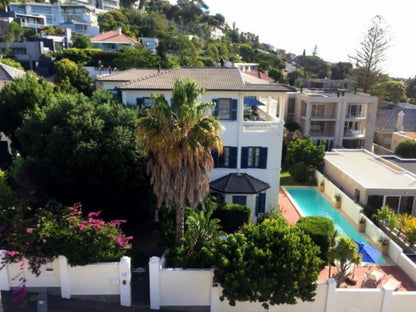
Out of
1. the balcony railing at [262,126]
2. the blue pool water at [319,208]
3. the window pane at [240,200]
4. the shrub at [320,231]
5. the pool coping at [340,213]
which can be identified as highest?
the balcony railing at [262,126]

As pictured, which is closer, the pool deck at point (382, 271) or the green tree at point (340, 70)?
the pool deck at point (382, 271)

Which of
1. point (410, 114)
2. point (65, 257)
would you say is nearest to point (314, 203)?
point (65, 257)

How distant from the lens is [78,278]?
15625mm

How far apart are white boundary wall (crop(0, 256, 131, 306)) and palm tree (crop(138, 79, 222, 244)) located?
3.68 meters

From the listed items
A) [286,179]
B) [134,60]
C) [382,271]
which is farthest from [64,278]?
[134,60]

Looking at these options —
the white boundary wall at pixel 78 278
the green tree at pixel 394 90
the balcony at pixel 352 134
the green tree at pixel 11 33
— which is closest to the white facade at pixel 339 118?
the balcony at pixel 352 134

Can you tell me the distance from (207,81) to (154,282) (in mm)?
14277

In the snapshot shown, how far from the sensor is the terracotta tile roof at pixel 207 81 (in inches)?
906

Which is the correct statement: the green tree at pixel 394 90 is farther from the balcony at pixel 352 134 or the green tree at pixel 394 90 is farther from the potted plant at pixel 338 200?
the potted plant at pixel 338 200

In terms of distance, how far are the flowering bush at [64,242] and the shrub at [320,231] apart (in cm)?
1019

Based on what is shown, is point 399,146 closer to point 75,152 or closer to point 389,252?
point 389,252

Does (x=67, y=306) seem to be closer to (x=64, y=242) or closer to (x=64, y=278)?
(x=64, y=278)

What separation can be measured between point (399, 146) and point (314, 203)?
65.1 feet

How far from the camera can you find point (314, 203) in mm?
31688
